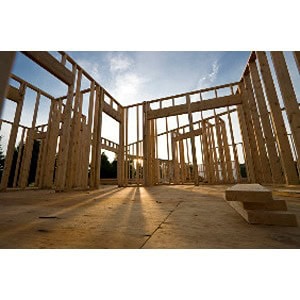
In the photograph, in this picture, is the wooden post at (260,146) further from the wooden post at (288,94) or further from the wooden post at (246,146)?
the wooden post at (288,94)

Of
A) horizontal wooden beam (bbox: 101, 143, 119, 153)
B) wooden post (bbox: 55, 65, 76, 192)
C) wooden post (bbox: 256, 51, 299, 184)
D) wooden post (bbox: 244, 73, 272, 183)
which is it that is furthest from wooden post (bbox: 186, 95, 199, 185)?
horizontal wooden beam (bbox: 101, 143, 119, 153)

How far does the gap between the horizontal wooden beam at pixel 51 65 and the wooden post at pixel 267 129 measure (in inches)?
265

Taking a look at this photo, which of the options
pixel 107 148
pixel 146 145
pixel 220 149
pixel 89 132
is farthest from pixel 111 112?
pixel 107 148

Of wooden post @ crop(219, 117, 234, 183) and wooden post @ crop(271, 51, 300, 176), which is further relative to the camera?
wooden post @ crop(219, 117, 234, 183)

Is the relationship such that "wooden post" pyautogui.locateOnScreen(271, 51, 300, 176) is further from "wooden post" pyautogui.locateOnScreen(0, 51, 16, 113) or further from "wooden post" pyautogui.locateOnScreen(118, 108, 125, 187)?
"wooden post" pyautogui.locateOnScreen(118, 108, 125, 187)

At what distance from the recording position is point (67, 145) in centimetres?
580

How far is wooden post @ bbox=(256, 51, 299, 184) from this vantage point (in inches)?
178

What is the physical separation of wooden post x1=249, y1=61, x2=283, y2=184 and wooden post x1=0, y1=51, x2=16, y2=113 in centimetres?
653

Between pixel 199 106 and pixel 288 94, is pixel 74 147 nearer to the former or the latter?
pixel 199 106
